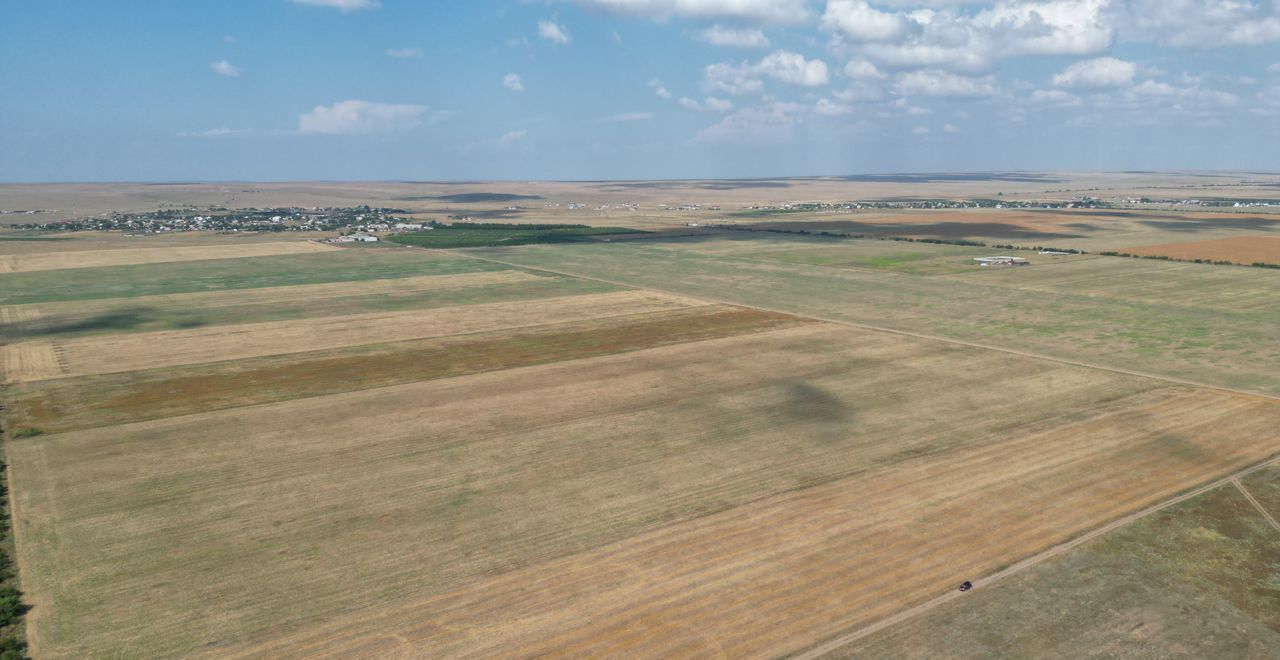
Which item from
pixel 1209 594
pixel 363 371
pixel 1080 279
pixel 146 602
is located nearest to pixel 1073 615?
pixel 1209 594

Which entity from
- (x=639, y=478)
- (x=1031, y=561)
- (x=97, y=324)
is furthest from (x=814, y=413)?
(x=97, y=324)

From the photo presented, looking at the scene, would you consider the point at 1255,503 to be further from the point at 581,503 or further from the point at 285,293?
the point at 285,293

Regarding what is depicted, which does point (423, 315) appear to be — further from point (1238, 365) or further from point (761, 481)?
point (1238, 365)

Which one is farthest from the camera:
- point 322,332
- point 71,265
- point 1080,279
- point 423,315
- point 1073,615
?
point 71,265

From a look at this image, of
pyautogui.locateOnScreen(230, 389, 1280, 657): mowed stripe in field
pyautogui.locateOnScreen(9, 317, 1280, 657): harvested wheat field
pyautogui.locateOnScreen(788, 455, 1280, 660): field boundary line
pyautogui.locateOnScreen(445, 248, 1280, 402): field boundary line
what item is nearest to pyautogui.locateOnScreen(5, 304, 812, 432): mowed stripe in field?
pyautogui.locateOnScreen(9, 317, 1280, 657): harvested wheat field

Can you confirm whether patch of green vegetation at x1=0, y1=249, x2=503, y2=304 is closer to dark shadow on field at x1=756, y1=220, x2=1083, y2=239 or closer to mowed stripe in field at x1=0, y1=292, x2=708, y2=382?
mowed stripe in field at x1=0, y1=292, x2=708, y2=382
